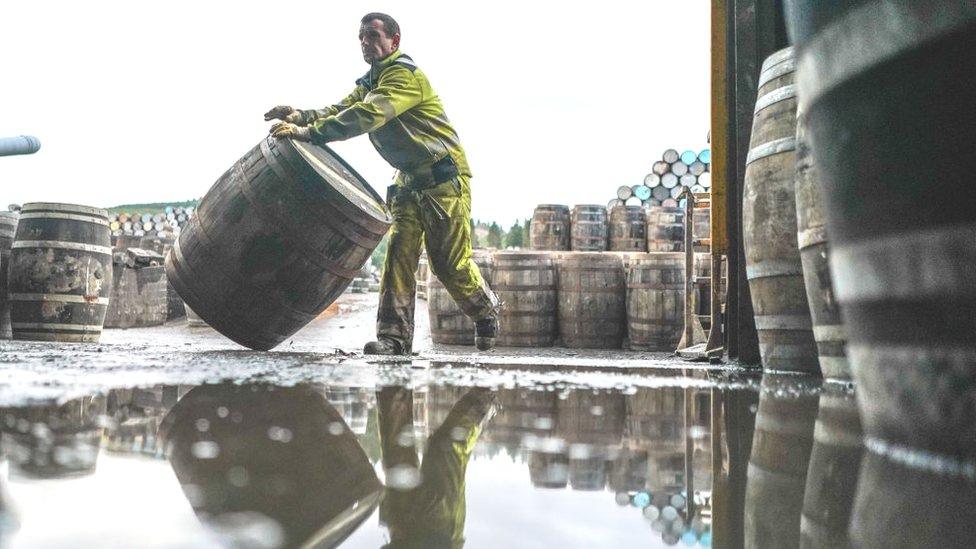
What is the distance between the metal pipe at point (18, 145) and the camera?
966 cm

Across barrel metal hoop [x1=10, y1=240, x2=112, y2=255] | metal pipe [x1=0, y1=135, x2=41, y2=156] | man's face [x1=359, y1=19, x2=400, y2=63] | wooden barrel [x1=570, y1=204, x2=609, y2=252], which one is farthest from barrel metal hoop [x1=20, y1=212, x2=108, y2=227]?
wooden barrel [x1=570, y1=204, x2=609, y2=252]

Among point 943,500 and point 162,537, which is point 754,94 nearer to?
point 943,500

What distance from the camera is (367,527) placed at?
883mm

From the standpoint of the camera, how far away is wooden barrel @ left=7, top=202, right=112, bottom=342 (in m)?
6.29

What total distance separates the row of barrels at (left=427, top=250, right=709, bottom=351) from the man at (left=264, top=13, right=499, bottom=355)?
329 cm

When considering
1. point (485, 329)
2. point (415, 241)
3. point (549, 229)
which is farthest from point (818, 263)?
point (549, 229)

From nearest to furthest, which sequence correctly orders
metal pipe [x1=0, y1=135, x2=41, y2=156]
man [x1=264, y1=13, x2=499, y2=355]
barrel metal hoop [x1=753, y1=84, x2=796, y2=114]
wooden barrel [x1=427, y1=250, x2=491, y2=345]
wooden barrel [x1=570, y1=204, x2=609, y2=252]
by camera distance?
barrel metal hoop [x1=753, y1=84, x2=796, y2=114] < man [x1=264, y1=13, x2=499, y2=355] < wooden barrel [x1=427, y1=250, x2=491, y2=345] < metal pipe [x1=0, y1=135, x2=41, y2=156] < wooden barrel [x1=570, y1=204, x2=609, y2=252]

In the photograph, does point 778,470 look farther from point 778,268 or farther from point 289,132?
point 289,132

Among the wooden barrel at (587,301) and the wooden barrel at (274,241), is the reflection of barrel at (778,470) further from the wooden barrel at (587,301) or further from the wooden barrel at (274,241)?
the wooden barrel at (587,301)

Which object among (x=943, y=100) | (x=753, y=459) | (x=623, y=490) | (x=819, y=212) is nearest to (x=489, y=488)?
(x=623, y=490)

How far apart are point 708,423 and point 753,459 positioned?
0.52 m

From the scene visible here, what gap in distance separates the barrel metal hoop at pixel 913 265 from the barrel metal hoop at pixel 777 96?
2256 millimetres

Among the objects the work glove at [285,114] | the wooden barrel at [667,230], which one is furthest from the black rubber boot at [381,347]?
the wooden barrel at [667,230]

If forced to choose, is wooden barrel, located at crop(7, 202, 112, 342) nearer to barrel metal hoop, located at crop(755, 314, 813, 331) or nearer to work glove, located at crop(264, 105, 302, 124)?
work glove, located at crop(264, 105, 302, 124)
